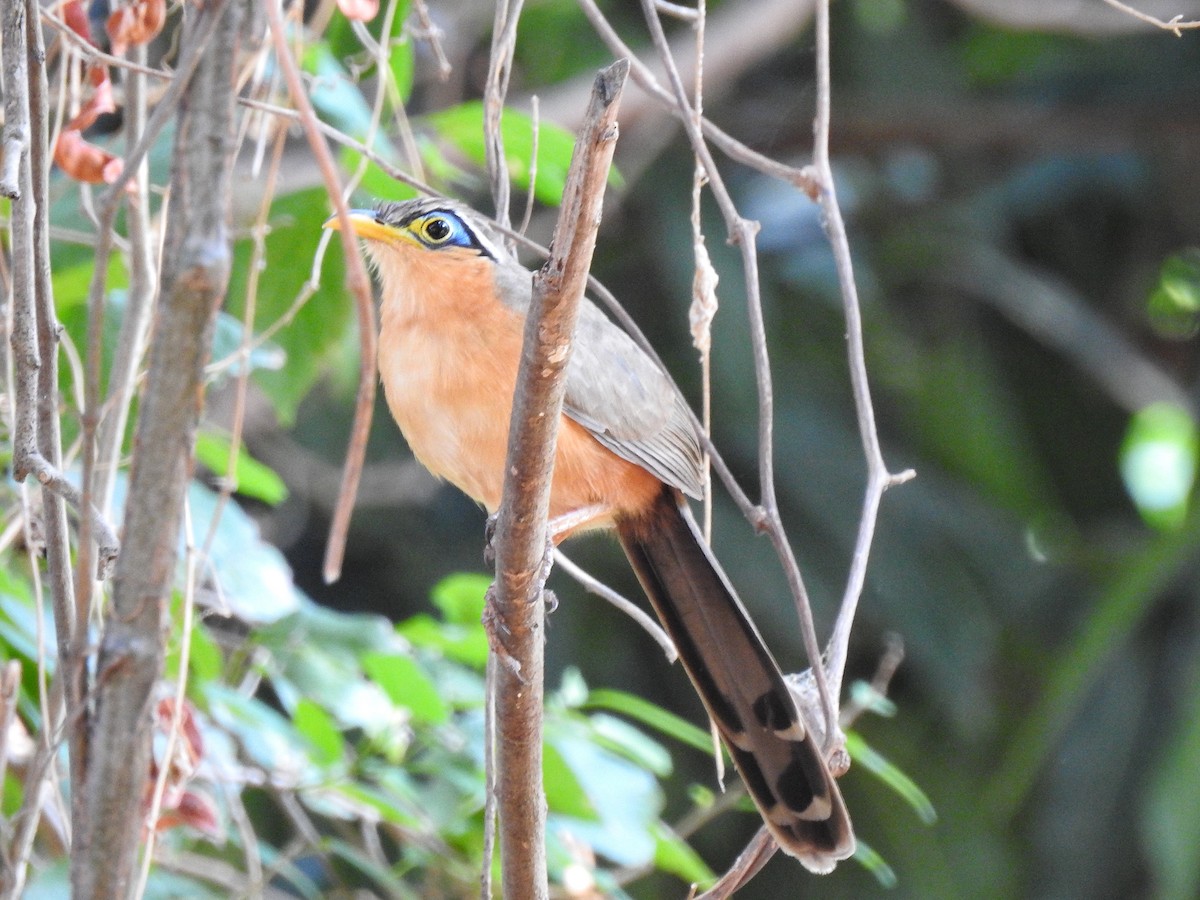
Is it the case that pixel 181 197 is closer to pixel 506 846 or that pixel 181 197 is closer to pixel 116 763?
pixel 116 763

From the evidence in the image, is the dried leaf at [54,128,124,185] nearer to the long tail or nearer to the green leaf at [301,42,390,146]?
the green leaf at [301,42,390,146]

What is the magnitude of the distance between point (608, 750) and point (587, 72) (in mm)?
4004

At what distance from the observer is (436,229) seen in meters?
3.98

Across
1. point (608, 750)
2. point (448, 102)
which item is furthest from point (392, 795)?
point (448, 102)

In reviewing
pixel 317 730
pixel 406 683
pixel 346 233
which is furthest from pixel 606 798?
pixel 346 233

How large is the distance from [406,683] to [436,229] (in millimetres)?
1207

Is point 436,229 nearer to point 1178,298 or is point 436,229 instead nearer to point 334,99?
point 334,99

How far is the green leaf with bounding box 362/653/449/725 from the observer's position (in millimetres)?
3664

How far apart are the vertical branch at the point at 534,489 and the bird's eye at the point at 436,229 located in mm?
1564

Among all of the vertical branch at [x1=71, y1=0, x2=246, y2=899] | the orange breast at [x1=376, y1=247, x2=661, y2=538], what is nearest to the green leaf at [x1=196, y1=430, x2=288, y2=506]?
the orange breast at [x1=376, y1=247, x2=661, y2=538]

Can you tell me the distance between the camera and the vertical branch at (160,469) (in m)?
1.48

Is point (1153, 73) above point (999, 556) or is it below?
above

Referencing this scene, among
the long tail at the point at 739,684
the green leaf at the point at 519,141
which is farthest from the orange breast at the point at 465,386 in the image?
the green leaf at the point at 519,141

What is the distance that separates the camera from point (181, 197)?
4.88ft
